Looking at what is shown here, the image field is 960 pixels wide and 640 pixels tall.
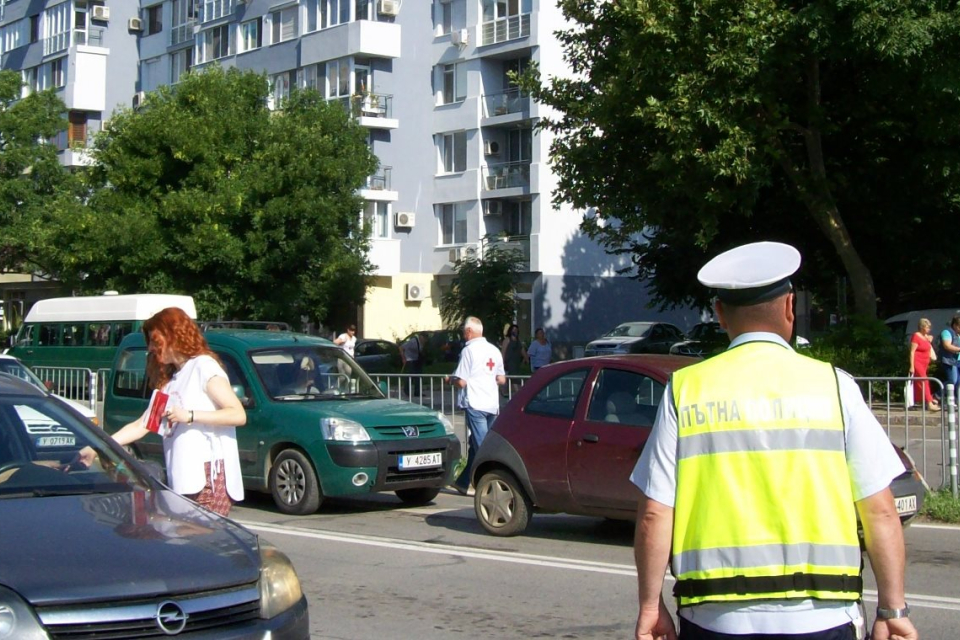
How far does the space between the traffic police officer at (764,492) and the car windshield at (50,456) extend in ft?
9.96

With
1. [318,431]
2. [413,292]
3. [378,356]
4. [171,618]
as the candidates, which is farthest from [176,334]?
[413,292]

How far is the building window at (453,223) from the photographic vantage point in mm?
47469

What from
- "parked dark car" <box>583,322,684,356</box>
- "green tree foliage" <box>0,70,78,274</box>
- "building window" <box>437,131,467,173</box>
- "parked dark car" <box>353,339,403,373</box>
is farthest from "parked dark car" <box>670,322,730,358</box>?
"green tree foliage" <box>0,70,78,274</box>

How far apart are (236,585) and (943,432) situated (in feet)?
28.2

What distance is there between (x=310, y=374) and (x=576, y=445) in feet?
12.2

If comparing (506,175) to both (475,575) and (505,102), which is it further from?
(475,575)

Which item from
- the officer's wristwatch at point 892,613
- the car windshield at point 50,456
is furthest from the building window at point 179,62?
the officer's wristwatch at point 892,613

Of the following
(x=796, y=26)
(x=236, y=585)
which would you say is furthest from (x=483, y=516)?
(x=796, y=26)

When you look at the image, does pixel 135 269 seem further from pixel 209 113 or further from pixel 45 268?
pixel 45 268

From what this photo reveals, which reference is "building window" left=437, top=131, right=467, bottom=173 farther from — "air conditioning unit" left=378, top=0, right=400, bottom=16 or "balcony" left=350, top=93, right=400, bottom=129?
"air conditioning unit" left=378, top=0, right=400, bottom=16

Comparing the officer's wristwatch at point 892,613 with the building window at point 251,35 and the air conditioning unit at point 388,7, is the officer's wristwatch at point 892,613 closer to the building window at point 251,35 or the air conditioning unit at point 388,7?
the air conditioning unit at point 388,7

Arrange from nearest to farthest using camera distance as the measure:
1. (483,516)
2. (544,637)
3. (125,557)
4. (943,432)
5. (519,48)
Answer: (125,557) < (544,637) < (483,516) < (943,432) < (519,48)

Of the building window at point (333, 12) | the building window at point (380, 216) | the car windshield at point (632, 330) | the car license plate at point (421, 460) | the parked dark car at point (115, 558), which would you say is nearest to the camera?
the parked dark car at point (115, 558)

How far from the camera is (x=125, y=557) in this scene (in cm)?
442
